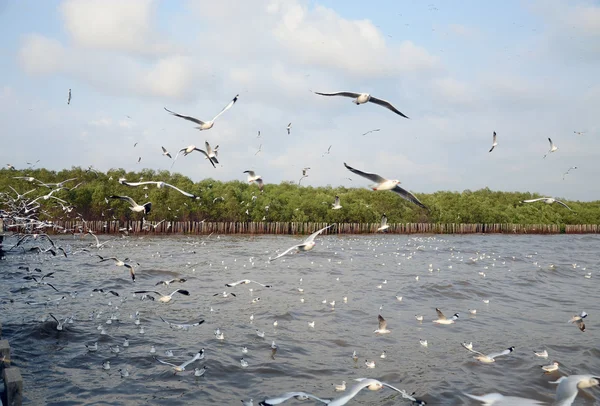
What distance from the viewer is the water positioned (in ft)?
37.1

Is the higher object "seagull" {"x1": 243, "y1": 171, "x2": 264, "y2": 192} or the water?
"seagull" {"x1": 243, "y1": 171, "x2": 264, "y2": 192}

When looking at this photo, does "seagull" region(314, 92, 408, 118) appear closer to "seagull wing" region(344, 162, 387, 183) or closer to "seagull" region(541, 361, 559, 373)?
"seagull wing" region(344, 162, 387, 183)

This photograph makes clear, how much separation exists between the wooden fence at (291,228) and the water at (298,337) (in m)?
39.2

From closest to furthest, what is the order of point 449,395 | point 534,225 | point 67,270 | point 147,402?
point 147,402 → point 449,395 → point 67,270 → point 534,225

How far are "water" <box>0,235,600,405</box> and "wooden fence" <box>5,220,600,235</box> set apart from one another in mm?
39175

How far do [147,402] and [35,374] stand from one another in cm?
325

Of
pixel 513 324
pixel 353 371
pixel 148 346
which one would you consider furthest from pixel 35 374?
pixel 513 324

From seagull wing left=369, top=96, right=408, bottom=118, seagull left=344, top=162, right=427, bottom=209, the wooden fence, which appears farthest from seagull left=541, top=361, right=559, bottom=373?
the wooden fence

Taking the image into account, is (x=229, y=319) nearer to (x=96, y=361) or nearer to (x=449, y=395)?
(x=96, y=361)

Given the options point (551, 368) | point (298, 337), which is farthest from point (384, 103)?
point (298, 337)

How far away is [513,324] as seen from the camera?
17469mm

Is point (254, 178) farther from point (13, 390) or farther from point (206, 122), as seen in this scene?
point (13, 390)

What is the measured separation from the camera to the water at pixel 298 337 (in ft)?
37.1

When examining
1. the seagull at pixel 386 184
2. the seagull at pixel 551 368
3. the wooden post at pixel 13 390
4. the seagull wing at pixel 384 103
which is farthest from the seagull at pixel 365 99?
the wooden post at pixel 13 390
